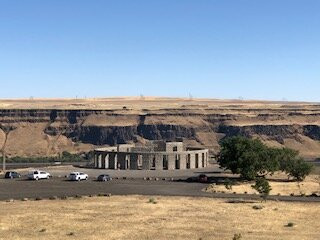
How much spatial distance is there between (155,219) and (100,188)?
2503 centimetres

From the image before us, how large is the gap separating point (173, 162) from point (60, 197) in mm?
44684

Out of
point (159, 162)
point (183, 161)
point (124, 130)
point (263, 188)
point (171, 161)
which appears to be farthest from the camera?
point (124, 130)

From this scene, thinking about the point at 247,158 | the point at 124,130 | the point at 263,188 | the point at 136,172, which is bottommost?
the point at 136,172

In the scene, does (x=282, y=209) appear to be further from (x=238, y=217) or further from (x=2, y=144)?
(x=2, y=144)

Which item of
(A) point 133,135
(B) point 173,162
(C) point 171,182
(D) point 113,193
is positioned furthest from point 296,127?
(D) point 113,193

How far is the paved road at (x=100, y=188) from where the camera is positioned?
59.0 metres

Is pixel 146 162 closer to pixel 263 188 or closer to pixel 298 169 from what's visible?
pixel 298 169

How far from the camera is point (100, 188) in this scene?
2601 inches

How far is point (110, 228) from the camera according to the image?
3834 centimetres

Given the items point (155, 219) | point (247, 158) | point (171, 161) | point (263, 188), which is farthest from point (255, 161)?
point (155, 219)

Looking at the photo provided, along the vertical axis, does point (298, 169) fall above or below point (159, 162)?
above

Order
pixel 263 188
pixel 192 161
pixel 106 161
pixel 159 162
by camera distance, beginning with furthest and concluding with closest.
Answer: pixel 106 161 < pixel 192 161 < pixel 159 162 < pixel 263 188

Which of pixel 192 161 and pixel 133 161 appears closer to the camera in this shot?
pixel 133 161

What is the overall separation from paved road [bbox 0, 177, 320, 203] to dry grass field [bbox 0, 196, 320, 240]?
572 centimetres
